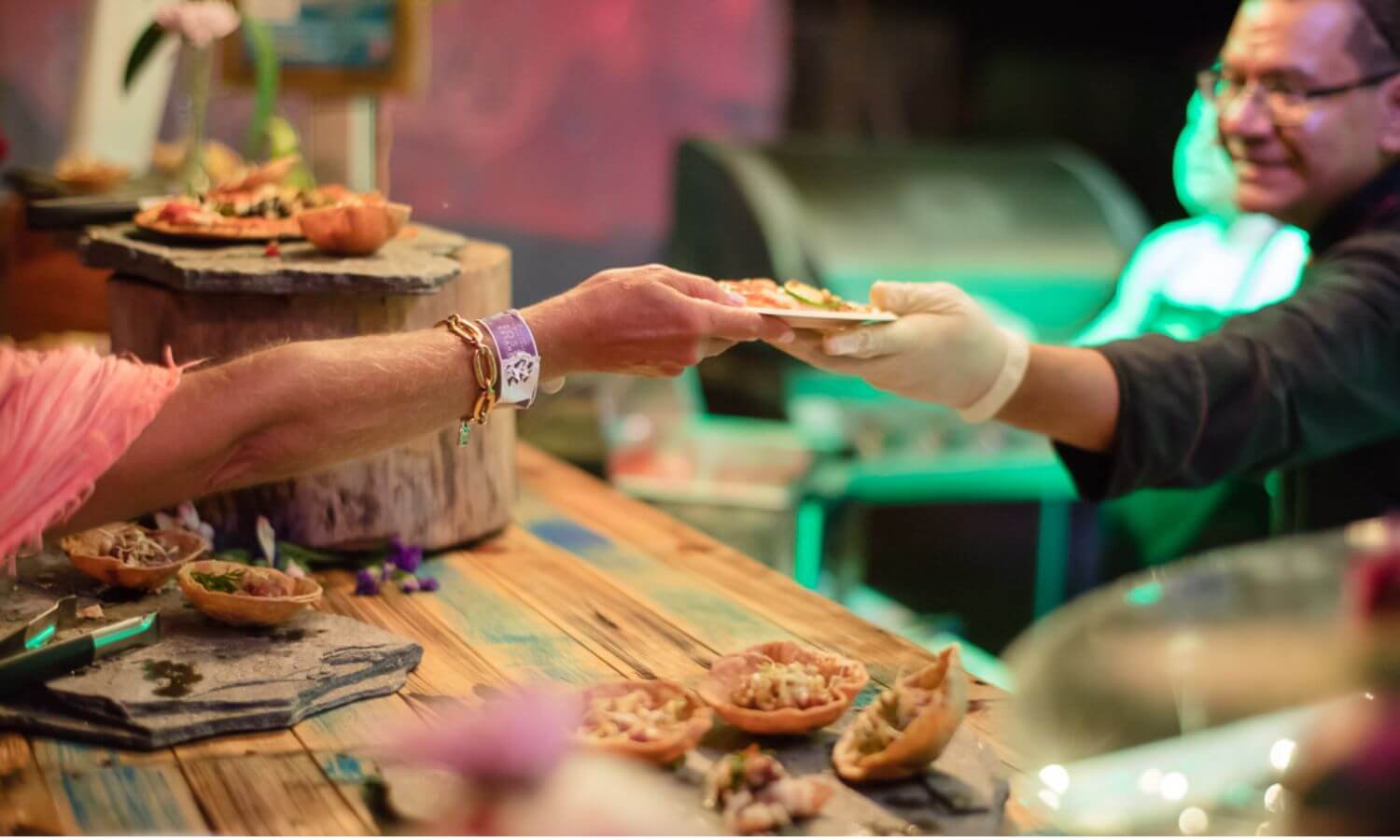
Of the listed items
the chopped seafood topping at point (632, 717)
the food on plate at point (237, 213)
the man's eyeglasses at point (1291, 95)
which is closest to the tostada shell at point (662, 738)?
the chopped seafood topping at point (632, 717)

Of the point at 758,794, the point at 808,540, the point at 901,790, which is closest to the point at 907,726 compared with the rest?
the point at 901,790

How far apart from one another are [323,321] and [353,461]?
20cm

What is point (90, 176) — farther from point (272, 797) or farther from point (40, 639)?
point (272, 797)

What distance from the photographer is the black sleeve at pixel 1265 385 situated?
6.46ft

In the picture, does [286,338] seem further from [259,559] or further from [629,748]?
[629,748]

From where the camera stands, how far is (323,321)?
1879 millimetres

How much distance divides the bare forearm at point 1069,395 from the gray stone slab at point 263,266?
2.70ft

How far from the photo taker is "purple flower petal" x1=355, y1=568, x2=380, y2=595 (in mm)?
1836

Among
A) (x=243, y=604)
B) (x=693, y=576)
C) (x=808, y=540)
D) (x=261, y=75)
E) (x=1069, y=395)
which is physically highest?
(x=261, y=75)

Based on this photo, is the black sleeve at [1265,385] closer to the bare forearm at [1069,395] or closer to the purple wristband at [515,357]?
the bare forearm at [1069,395]

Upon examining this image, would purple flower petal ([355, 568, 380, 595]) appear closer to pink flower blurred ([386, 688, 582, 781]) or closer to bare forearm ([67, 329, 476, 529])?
bare forearm ([67, 329, 476, 529])

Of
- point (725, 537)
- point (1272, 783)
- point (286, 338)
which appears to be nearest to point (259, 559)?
point (286, 338)

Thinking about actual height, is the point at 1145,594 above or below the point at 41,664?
above

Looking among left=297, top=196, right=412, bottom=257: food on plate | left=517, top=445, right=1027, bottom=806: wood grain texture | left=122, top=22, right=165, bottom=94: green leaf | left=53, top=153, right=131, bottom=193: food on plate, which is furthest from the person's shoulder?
left=53, top=153, right=131, bottom=193: food on plate
